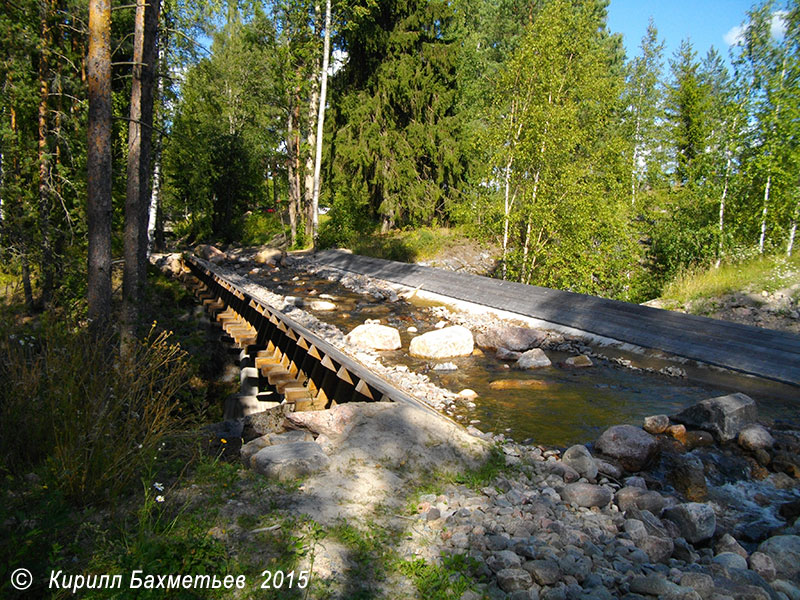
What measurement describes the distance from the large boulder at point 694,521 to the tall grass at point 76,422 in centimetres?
387

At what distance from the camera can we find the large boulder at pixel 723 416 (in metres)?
6.06

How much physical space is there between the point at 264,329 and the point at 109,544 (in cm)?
777

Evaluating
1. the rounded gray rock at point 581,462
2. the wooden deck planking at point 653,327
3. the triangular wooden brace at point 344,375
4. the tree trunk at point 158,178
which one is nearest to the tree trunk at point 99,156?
the triangular wooden brace at point 344,375

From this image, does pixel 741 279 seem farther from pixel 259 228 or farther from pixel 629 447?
pixel 259 228

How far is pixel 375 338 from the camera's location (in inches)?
403

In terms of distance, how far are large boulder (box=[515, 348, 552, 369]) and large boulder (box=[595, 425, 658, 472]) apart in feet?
11.9

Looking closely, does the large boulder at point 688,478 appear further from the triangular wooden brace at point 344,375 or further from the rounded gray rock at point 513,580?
the triangular wooden brace at point 344,375

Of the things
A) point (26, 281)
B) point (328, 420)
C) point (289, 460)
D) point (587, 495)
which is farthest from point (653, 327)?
point (26, 281)

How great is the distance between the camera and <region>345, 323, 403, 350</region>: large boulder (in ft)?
33.3

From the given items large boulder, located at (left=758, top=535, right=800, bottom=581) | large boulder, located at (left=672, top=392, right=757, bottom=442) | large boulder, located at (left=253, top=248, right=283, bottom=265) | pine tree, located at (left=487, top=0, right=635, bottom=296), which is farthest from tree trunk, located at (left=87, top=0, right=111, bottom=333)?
large boulder, located at (left=253, top=248, right=283, bottom=265)

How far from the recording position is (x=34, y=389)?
3.98 metres

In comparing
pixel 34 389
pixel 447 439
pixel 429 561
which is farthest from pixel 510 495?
pixel 34 389

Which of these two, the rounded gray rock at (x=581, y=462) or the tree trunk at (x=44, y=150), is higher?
the tree trunk at (x=44, y=150)

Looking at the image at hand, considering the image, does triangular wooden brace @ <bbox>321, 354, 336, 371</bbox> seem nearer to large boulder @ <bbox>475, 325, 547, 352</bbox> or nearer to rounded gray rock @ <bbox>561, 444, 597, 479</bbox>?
rounded gray rock @ <bbox>561, 444, 597, 479</bbox>
